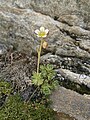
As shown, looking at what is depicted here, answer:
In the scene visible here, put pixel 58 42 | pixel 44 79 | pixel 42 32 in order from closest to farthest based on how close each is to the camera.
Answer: pixel 42 32 < pixel 44 79 < pixel 58 42

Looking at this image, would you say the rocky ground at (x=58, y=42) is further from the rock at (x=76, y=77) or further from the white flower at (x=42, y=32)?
the white flower at (x=42, y=32)

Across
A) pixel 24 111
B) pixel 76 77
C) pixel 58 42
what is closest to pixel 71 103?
pixel 76 77

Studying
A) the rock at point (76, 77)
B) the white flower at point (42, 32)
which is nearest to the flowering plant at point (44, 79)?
the white flower at point (42, 32)

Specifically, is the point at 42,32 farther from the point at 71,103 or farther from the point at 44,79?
the point at 71,103

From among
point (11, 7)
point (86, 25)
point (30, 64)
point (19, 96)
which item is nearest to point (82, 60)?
point (86, 25)

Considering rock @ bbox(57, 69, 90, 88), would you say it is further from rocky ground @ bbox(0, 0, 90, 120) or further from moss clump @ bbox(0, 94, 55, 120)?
A: moss clump @ bbox(0, 94, 55, 120)

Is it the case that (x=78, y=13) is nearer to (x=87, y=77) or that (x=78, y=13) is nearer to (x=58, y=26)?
(x=58, y=26)

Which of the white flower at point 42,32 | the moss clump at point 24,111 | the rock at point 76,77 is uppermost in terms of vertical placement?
the white flower at point 42,32
